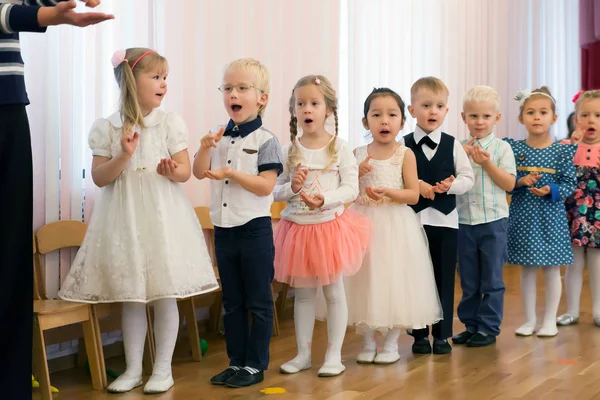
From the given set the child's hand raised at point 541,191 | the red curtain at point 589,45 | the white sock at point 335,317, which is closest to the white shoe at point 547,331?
the child's hand raised at point 541,191

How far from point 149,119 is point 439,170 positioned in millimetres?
1289

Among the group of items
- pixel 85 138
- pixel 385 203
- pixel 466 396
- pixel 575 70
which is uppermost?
pixel 575 70

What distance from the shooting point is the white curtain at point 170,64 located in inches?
129

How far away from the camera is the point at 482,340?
3730 mm

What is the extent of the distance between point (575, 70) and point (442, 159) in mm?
5705

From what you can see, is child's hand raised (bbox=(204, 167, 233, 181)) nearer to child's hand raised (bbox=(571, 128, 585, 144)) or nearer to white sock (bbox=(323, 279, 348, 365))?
white sock (bbox=(323, 279, 348, 365))

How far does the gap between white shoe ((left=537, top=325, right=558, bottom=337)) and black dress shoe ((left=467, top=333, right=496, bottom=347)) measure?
303 millimetres

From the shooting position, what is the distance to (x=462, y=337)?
380 cm

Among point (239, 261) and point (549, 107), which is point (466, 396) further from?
point (549, 107)

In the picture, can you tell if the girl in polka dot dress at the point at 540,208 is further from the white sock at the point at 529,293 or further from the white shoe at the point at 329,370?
the white shoe at the point at 329,370

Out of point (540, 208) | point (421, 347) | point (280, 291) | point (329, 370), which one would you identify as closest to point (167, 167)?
point (329, 370)

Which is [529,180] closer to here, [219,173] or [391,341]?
[391,341]

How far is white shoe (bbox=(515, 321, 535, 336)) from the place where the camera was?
3.95 m

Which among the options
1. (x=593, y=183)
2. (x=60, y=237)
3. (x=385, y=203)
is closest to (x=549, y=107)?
(x=593, y=183)
